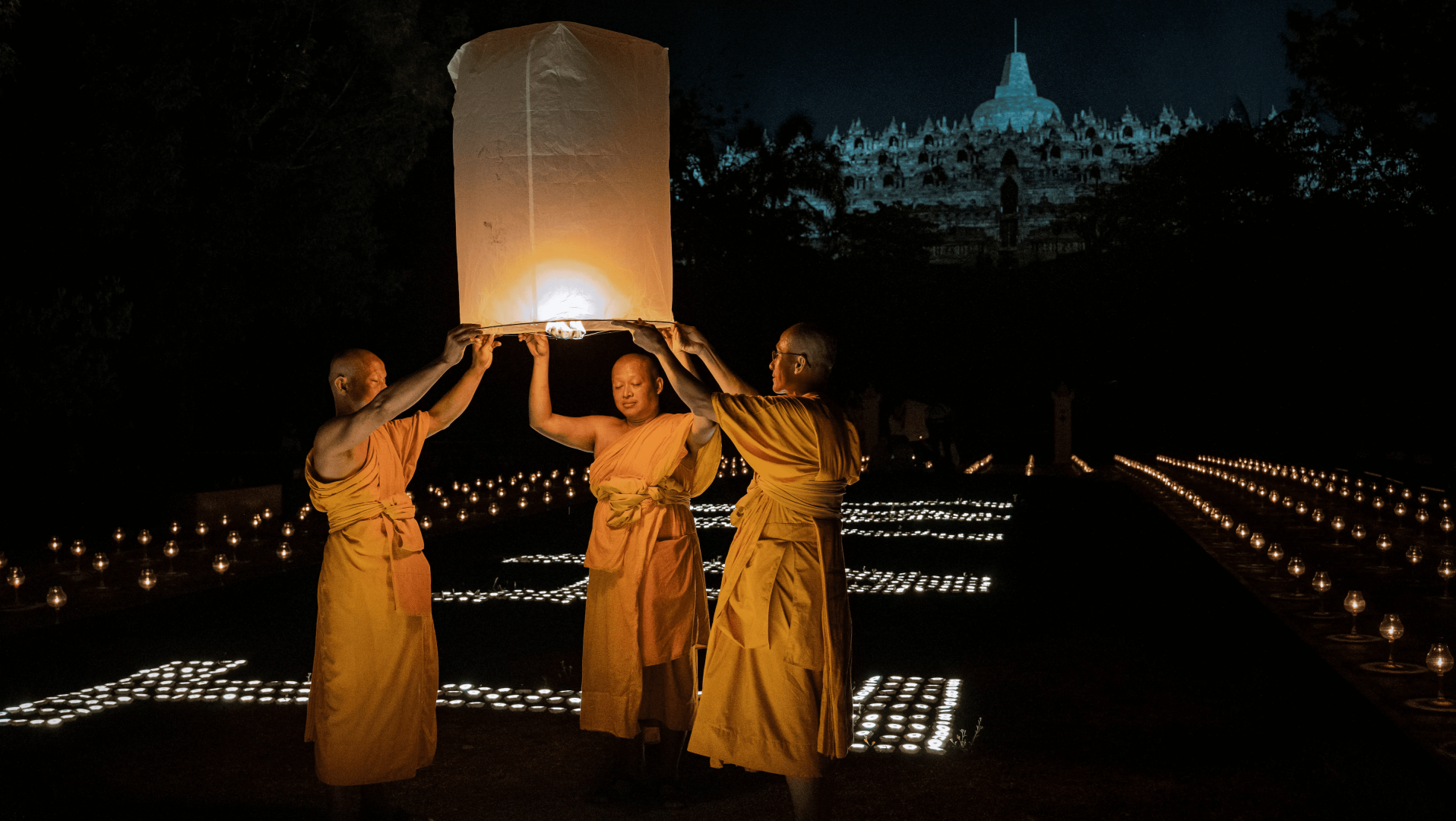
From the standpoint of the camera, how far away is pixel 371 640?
14.1 feet

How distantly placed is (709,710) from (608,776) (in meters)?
0.79

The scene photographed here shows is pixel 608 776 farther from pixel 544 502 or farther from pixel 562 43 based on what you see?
pixel 544 502

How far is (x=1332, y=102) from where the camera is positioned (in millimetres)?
21484

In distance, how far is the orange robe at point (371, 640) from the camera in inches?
167

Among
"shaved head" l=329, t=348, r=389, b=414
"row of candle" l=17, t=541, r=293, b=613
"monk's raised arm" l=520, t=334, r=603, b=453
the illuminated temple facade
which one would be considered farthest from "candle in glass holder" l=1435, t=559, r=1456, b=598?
the illuminated temple facade

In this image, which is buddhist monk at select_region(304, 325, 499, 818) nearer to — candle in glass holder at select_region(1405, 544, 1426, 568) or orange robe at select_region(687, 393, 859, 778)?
orange robe at select_region(687, 393, 859, 778)

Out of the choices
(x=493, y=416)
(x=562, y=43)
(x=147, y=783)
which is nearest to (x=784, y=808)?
(x=147, y=783)

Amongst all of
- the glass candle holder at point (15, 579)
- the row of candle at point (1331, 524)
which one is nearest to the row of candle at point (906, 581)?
the row of candle at point (1331, 524)

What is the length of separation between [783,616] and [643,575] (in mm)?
781

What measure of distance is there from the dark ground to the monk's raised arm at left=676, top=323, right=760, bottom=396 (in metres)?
1.50

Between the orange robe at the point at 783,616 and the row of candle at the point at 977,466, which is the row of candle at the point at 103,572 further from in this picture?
the row of candle at the point at 977,466

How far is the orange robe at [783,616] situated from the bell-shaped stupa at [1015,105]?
12341 cm

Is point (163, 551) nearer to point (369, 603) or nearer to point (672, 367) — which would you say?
point (369, 603)

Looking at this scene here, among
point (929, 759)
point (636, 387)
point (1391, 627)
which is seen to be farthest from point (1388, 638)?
point (636, 387)
